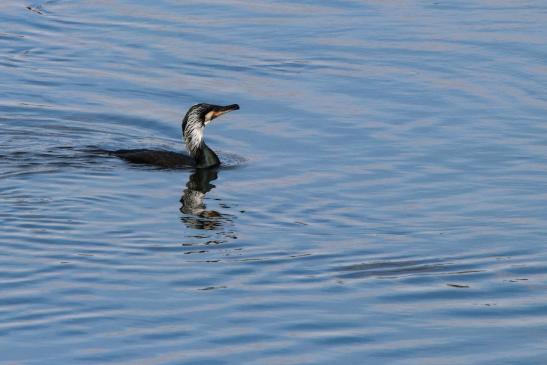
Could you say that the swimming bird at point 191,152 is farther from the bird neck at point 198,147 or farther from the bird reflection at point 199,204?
the bird reflection at point 199,204

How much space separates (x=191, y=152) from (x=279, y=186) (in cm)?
229

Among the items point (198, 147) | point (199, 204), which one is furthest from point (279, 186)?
point (198, 147)

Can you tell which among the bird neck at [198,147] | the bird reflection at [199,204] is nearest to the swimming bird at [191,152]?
the bird neck at [198,147]

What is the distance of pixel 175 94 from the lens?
20672 millimetres

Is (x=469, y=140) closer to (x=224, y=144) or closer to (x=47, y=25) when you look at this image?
(x=224, y=144)

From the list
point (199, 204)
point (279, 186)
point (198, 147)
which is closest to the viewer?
point (199, 204)

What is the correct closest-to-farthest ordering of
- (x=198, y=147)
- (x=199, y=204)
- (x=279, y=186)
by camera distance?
(x=199, y=204) → (x=279, y=186) → (x=198, y=147)

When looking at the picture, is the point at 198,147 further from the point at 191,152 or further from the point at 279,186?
the point at 279,186

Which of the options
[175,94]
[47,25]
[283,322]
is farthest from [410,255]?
[47,25]

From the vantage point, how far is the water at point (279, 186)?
10.7 metres

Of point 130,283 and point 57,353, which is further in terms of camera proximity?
point 130,283

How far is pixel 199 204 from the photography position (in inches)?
605

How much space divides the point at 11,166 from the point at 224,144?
3.34 metres

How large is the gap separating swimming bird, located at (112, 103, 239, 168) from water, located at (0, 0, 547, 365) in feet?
0.75
